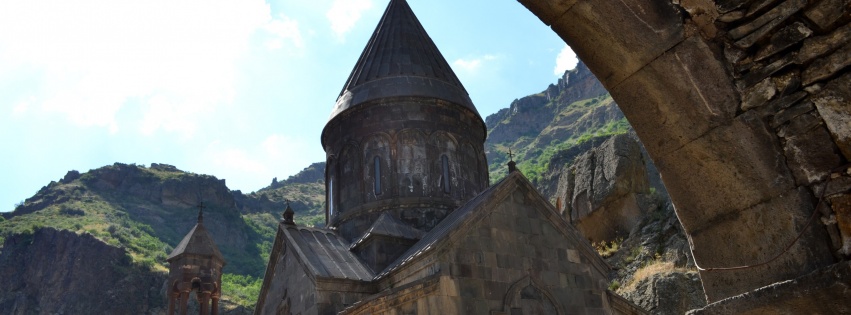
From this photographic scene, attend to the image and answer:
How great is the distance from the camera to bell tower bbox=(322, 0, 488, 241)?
420 inches

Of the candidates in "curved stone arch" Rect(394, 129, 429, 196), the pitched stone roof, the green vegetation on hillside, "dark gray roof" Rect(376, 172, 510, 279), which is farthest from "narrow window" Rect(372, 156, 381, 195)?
the green vegetation on hillside

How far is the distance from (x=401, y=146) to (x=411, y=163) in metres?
0.37

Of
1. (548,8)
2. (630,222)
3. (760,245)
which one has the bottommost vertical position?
(760,245)

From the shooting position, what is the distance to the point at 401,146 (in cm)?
1105

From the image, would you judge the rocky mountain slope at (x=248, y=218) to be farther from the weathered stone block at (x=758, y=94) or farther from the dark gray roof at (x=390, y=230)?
the weathered stone block at (x=758, y=94)

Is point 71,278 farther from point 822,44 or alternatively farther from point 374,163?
point 822,44

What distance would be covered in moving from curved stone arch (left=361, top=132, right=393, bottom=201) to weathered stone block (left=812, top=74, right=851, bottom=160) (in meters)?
8.70

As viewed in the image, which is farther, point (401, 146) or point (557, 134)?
point (557, 134)

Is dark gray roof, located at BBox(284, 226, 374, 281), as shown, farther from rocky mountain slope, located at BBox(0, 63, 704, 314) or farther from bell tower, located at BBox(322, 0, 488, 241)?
rocky mountain slope, located at BBox(0, 63, 704, 314)

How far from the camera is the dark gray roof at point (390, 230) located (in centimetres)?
926

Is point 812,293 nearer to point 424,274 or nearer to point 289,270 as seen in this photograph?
point 424,274

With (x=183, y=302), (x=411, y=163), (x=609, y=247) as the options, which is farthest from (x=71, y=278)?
(x=411, y=163)

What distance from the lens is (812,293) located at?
2.24 meters

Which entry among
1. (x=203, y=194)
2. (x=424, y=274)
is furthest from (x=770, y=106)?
(x=203, y=194)
